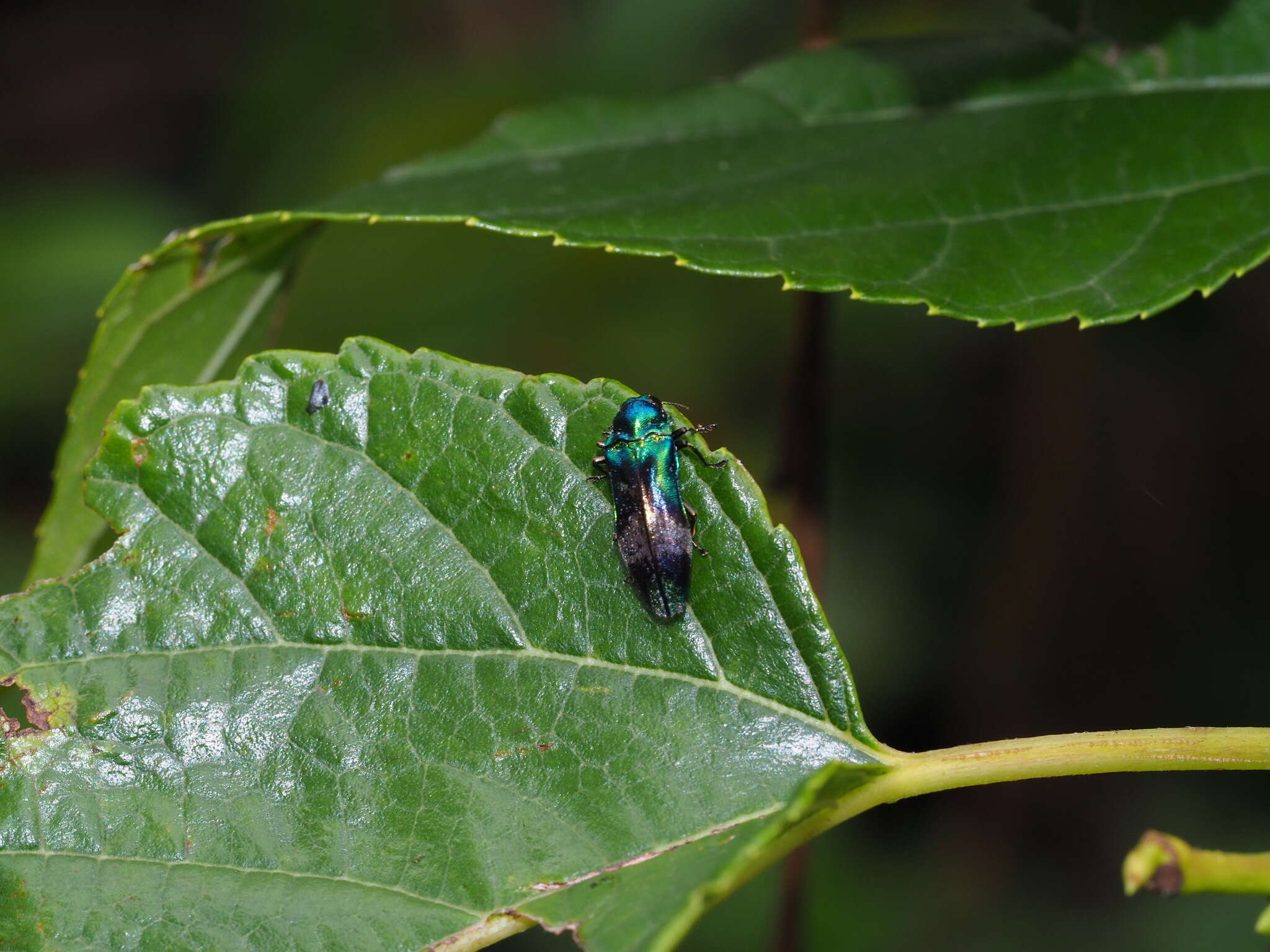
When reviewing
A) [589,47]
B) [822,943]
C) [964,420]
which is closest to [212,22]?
[589,47]

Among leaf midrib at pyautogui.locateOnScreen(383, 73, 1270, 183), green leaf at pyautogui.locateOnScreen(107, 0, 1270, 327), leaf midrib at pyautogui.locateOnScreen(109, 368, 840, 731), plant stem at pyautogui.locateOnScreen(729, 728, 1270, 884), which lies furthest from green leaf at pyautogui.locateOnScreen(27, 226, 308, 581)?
plant stem at pyautogui.locateOnScreen(729, 728, 1270, 884)

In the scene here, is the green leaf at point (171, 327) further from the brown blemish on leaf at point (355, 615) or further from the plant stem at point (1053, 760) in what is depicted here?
the plant stem at point (1053, 760)

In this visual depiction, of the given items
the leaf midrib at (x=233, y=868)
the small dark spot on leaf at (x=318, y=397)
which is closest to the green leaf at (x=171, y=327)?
the small dark spot on leaf at (x=318, y=397)

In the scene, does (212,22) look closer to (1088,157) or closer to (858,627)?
(858,627)

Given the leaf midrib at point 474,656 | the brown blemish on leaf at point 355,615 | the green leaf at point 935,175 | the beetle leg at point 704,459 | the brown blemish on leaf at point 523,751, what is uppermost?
the green leaf at point 935,175

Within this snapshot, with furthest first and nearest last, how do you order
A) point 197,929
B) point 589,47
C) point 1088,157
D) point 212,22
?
point 212,22
point 589,47
point 1088,157
point 197,929
